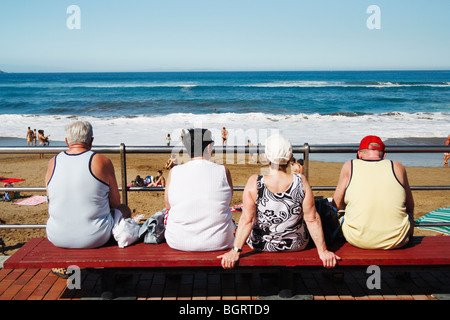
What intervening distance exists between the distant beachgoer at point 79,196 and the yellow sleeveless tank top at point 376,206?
1835 millimetres

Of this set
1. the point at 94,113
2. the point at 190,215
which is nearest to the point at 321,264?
the point at 190,215

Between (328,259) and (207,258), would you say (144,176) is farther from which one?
(328,259)

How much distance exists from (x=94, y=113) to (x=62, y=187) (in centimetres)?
3285

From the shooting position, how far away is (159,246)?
3.00m

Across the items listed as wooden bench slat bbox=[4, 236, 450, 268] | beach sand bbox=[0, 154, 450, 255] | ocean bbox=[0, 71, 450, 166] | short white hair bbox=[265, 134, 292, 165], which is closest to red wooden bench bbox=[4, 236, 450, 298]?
wooden bench slat bbox=[4, 236, 450, 268]

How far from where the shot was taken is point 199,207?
9.20ft

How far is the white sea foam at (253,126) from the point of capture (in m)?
20.7

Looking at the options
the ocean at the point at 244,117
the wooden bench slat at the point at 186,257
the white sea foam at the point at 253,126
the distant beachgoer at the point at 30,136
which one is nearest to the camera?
the wooden bench slat at the point at 186,257

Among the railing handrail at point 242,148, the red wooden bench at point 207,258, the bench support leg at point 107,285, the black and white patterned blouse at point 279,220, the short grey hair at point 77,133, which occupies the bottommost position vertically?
the bench support leg at point 107,285

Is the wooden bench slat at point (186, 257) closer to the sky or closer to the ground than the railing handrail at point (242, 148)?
closer to the ground

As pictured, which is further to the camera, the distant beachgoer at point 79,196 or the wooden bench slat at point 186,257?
the distant beachgoer at point 79,196

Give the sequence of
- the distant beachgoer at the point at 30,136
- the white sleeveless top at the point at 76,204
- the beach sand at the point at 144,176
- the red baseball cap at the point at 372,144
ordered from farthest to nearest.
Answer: the distant beachgoer at the point at 30,136, the beach sand at the point at 144,176, the red baseball cap at the point at 372,144, the white sleeveless top at the point at 76,204

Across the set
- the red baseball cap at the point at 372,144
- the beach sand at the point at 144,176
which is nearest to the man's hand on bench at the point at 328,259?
the red baseball cap at the point at 372,144

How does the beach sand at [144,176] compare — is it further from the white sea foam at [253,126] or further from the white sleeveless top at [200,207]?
the white sea foam at [253,126]
